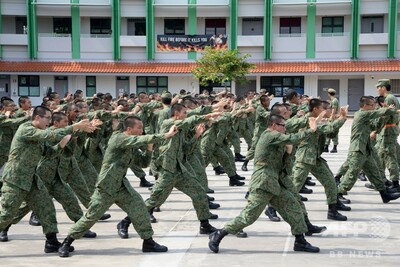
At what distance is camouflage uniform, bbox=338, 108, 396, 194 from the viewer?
10.5m

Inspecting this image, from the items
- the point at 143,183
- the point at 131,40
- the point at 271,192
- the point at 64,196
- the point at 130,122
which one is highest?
the point at 131,40

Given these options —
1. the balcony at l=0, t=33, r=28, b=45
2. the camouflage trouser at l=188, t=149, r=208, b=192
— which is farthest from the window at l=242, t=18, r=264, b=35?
the camouflage trouser at l=188, t=149, r=208, b=192

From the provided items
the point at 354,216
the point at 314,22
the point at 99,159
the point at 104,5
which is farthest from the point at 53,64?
the point at 354,216

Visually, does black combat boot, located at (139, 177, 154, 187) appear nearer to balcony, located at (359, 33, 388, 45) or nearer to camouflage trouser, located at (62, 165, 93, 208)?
camouflage trouser, located at (62, 165, 93, 208)

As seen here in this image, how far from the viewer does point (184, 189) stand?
340 inches

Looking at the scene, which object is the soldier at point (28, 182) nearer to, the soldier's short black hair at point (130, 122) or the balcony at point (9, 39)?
the soldier's short black hair at point (130, 122)

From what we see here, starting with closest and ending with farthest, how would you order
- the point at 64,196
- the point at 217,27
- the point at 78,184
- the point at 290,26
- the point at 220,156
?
the point at 64,196 → the point at 78,184 → the point at 220,156 → the point at 290,26 → the point at 217,27

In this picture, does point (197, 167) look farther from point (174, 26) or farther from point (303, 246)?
point (174, 26)

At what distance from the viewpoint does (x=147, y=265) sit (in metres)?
7.23

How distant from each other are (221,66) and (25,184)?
2488 centimetres

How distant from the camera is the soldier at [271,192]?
24.5 ft

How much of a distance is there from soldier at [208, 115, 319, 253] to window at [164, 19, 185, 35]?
30346mm

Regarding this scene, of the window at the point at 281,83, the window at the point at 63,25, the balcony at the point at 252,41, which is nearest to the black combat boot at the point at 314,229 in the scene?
the balcony at the point at 252,41

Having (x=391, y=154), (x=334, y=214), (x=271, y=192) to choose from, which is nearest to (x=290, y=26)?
(x=391, y=154)
